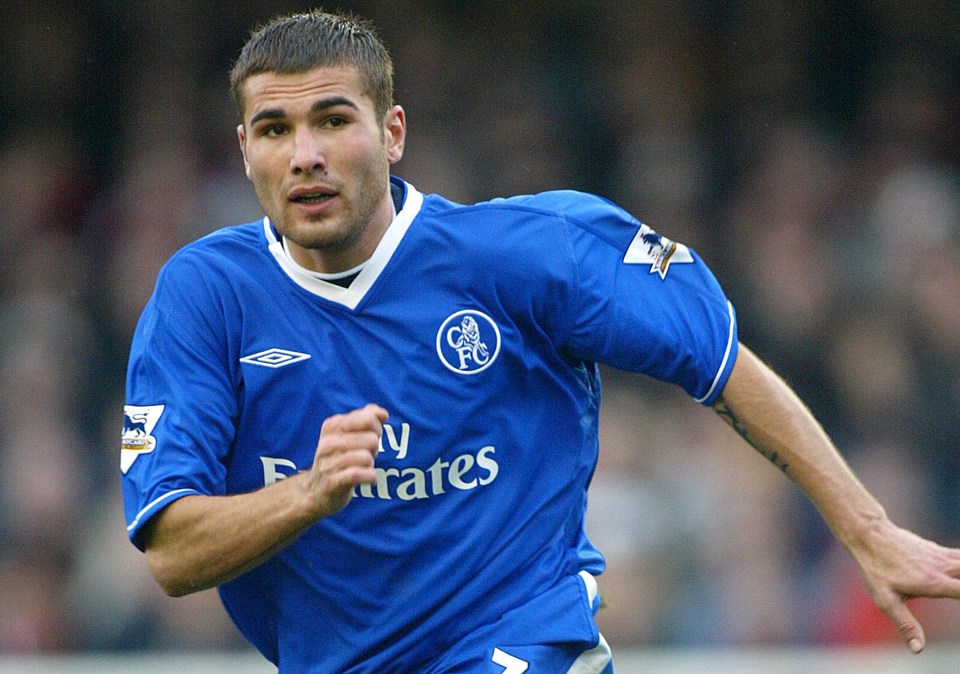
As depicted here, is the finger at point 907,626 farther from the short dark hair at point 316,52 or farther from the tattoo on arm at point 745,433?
the short dark hair at point 316,52

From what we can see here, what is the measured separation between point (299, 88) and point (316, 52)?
0.35 feet

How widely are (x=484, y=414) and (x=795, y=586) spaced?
15.9 feet

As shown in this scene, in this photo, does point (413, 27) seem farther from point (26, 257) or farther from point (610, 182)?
point (26, 257)

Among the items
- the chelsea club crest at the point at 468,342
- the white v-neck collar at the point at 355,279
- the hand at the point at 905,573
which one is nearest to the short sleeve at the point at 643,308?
the chelsea club crest at the point at 468,342

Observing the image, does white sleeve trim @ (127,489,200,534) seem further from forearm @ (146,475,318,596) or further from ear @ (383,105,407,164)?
ear @ (383,105,407,164)

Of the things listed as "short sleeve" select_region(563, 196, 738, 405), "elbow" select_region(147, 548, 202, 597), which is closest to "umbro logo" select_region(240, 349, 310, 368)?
"elbow" select_region(147, 548, 202, 597)

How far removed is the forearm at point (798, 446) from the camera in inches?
160

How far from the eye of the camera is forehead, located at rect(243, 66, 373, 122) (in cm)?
392

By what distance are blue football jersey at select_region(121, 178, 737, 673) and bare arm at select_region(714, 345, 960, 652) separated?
10 cm

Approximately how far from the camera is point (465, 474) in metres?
4.06

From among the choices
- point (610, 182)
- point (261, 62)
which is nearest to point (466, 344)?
point (261, 62)

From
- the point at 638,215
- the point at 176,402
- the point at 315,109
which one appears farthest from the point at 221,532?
the point at 638,215

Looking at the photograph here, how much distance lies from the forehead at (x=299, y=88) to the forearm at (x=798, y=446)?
120 cm

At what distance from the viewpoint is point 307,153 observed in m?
3.85
